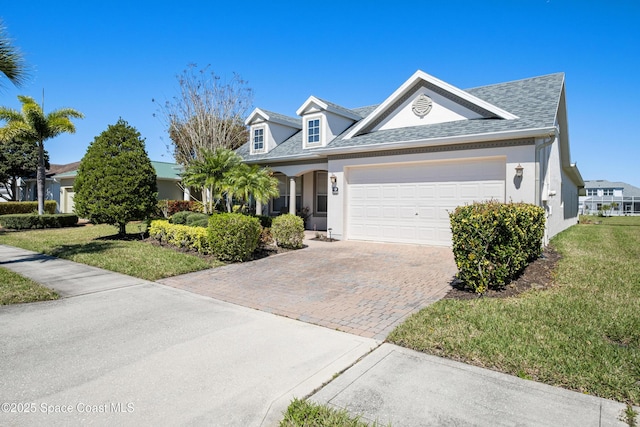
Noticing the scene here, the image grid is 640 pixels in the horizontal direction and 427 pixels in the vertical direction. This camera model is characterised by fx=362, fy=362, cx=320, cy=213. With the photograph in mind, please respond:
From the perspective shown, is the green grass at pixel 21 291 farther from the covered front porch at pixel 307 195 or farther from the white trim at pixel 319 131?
the white trim at pixel 319 131

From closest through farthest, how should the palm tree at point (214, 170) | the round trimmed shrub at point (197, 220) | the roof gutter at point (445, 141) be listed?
the roof gutter at point (445, 141) → the round trimmed shrub at point (197, 220) → the palm tree at point (214, 170)

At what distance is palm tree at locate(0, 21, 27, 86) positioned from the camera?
8.11 m

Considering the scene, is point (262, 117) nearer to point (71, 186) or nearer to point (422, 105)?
point (422, 105)

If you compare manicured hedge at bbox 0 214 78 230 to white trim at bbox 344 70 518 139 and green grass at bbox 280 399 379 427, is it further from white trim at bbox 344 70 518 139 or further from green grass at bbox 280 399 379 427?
green grass at bbox 280 399 379 427

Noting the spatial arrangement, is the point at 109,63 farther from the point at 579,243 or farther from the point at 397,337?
the point at 579,243

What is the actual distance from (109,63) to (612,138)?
26.2 metres

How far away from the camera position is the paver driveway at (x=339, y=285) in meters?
5.47

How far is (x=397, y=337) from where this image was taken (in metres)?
4.45

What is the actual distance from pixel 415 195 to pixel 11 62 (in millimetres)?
11590

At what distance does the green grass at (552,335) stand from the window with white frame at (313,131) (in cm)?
1164

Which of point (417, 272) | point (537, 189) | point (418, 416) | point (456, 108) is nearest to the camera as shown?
point (418, 416)

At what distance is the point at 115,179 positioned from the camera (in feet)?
41.3

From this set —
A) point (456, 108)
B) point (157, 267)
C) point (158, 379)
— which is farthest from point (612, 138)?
point (158, 379)

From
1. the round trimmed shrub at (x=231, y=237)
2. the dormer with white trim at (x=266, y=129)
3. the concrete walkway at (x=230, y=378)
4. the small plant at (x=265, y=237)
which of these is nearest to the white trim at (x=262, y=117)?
the dormer with white trim at (x=266, y=129)
